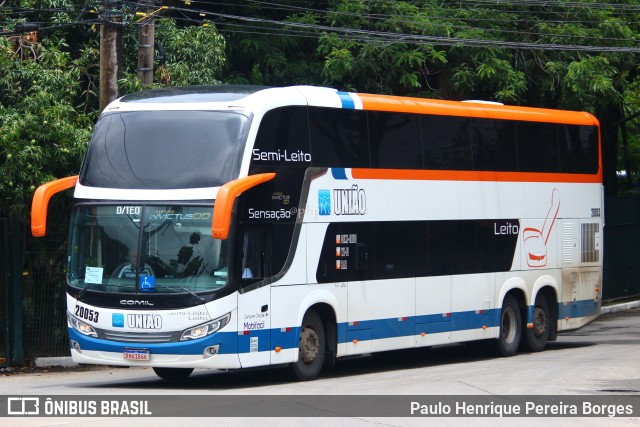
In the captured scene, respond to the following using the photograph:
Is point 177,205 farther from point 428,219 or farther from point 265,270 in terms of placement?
point 428,219

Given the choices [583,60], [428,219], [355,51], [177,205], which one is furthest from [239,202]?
[583,60]

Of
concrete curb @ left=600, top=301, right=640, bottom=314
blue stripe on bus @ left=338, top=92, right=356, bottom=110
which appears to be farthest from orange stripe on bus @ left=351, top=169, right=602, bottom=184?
concrete curb @ left=600, top=301, right=640, bottom=314

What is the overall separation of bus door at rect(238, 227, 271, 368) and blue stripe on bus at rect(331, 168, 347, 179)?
1.70 metres

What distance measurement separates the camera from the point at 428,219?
18.5m

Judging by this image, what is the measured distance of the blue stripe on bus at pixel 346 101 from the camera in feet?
55.5

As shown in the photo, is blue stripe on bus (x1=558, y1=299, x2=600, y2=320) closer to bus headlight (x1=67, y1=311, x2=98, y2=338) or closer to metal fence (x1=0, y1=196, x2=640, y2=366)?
metal fence (x1=0, y1=196, x2=640, y2=366)

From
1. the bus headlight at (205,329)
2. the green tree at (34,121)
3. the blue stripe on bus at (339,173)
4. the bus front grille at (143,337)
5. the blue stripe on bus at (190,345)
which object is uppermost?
the green tree at (34,121)

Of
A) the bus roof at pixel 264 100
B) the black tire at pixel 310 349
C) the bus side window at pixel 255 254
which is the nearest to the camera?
the bus side window at pixel 255 254

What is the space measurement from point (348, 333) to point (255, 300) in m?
2.32

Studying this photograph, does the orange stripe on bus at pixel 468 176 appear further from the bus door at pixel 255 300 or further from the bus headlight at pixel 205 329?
the bus headlight at pixel 205 329

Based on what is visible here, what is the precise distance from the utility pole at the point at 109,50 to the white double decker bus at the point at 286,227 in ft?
8.15

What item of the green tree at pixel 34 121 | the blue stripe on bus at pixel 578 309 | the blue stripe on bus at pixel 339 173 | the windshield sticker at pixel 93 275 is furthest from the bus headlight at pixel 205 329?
the blue stripe on bus at pixel 578 309

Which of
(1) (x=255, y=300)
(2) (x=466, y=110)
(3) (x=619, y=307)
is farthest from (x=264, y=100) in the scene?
(3) (x=619, y=307)

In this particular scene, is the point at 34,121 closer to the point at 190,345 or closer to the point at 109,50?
the point at 109,50
